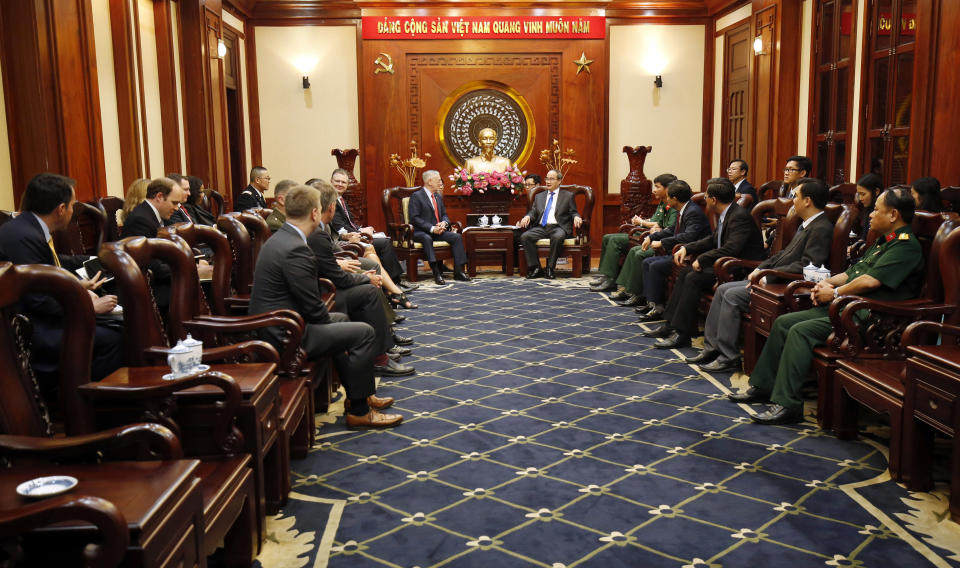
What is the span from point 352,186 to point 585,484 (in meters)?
7.78

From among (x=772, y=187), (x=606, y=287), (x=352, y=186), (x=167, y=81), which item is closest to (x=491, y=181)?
(x=352, y=186)

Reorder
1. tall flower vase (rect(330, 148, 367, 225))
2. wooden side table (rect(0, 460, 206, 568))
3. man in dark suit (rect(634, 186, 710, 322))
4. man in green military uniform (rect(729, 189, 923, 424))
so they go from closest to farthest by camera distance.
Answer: wooden side table (rect(0, 460, 206, 568)) → man in green military uniform (rect(729, 189, 923, 424)) → man in dark suit (rect(634, 186, 710, 322)) → tall flower vase (rect(330, 148, 367, 225))

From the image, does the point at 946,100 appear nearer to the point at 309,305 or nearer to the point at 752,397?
the point at 752,397

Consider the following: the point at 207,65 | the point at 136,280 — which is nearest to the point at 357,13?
the point at 207,65

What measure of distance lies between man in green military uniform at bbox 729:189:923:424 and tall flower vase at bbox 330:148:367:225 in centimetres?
710

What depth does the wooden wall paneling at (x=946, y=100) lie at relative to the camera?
5.49m

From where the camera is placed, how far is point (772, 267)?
5.09 m

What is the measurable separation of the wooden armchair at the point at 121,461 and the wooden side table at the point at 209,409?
0.13ft

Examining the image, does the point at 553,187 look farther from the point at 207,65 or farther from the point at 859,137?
the point at 207,65

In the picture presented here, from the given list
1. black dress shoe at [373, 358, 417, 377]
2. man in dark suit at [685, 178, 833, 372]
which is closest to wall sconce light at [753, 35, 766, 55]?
man in dark suit at [685, 178, 833, 372]

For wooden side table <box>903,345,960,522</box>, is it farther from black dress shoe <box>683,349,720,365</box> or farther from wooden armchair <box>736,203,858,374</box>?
black dress shoe <box>683,349,720,365</box>

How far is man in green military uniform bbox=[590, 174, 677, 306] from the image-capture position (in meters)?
7.37

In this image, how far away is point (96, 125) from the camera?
6031 millimetres

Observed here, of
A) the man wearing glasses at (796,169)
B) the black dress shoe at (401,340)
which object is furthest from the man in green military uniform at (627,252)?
the black dress shoe at (401,340)
